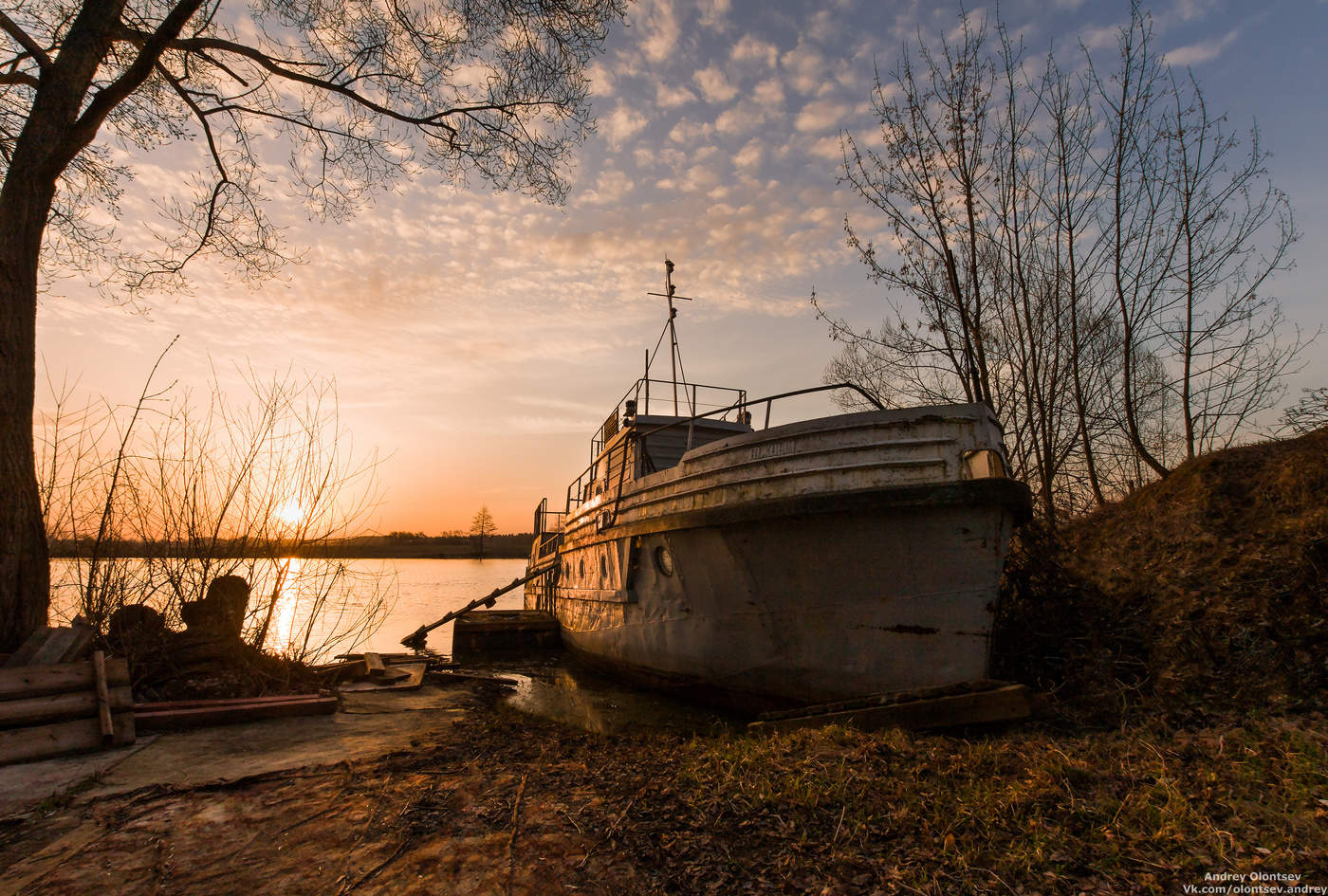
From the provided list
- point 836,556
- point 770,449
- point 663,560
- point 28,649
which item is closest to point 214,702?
point 28,649

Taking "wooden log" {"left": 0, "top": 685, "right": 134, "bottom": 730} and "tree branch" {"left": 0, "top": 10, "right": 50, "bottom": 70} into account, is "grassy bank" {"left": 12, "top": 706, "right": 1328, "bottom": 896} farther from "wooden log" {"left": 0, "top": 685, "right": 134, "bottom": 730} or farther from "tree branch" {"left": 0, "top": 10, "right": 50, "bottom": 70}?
"tree branch" {"left": 0, "top": 10, "right": 50, "bottom": 70}

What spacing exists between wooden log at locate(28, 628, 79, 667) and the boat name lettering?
579 centimetres

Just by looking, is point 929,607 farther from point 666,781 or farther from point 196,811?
point 196,811

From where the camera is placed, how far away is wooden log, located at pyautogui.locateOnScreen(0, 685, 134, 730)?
402cm

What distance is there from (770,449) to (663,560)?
2.23 metres

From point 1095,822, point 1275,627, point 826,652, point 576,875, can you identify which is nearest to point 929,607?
point 826,652

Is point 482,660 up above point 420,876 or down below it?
below

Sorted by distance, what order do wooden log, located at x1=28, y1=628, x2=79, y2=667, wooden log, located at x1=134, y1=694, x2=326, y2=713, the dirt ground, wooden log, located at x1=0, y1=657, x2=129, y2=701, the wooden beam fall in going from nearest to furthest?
the dirt ground, wooden log, located at x1=0, y1=657, x2=129, y2=701, wooden log, located at x1=28, y1=628, x2=79, y2=667, wooden log, located at x1=134, y1=694, x2=326, y2=713, the wooden beam

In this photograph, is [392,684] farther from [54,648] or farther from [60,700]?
[60,700]

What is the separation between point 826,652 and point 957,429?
2.42 metres

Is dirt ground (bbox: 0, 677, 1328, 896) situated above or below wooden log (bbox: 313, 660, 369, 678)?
above

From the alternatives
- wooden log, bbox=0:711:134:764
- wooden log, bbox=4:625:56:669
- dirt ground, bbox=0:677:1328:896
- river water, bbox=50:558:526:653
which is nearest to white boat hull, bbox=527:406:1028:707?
dirt ground, bbox=0:677:1328:896

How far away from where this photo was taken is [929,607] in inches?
220

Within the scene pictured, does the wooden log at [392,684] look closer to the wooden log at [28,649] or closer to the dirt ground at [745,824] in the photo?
the wooden log at [28,649]
